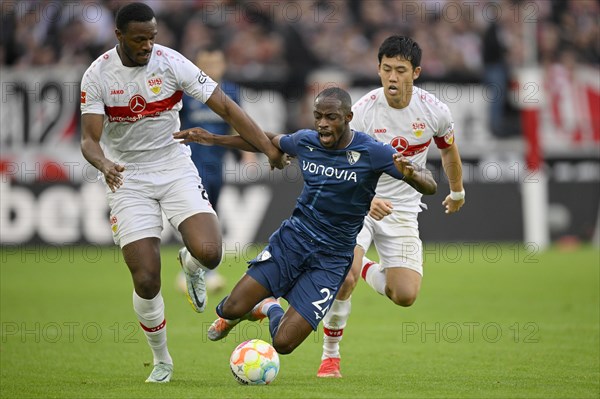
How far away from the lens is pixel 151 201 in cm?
838

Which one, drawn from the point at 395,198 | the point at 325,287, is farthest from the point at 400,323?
the point at 325,287

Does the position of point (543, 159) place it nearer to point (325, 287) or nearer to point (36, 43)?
point (36, 43)

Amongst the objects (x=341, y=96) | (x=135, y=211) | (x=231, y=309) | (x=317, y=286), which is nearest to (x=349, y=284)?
(x=317, y=286)

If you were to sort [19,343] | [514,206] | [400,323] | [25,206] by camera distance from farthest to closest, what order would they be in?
[514,206], [25,206], [400,323], [19,343]

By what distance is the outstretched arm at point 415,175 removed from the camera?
7.42 meters

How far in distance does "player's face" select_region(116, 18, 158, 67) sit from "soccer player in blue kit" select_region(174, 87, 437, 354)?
71cm

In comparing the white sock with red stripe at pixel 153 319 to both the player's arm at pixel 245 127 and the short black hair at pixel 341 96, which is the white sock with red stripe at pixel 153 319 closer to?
the player's arm at pixel 245 127

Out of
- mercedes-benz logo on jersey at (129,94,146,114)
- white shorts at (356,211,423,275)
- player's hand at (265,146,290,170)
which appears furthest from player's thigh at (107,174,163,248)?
white shorts at (356,211,423,275)

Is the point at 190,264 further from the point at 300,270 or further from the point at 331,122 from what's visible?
the point at 331,122

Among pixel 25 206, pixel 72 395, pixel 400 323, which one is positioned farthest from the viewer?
pixel 25 206

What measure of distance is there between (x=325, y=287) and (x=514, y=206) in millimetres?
12552

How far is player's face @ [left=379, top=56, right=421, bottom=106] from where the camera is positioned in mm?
8805

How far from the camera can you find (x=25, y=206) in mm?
18609

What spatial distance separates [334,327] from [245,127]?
75.5 inches
